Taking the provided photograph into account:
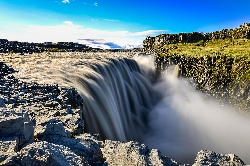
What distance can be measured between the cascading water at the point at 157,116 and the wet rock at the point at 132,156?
6.96 metres

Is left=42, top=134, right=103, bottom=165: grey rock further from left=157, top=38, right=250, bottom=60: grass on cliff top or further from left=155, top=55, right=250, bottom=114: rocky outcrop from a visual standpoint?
left=157, top=38, right=250, bottom=60: grass on cliff top

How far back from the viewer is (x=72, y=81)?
19.5 m

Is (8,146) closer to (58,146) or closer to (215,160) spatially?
(58,146)

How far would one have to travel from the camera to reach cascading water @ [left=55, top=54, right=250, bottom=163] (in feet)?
63.8

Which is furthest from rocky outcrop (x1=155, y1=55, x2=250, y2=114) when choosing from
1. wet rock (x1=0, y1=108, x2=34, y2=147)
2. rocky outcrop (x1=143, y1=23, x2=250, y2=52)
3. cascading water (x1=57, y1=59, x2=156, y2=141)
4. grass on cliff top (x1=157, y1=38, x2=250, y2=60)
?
wet rock (x1=0, y1=108, x2=34, y2=147)

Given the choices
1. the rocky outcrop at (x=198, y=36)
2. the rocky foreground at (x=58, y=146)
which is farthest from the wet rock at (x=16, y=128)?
the rocky outcrop at (x=198, y=36)

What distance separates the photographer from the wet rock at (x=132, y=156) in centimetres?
748

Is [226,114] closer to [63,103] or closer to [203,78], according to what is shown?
[203,78]

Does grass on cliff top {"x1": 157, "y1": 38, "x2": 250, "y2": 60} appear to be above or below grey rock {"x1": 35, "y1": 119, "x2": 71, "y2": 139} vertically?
above

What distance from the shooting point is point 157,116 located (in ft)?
123

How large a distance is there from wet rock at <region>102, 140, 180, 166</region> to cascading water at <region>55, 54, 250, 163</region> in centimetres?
696

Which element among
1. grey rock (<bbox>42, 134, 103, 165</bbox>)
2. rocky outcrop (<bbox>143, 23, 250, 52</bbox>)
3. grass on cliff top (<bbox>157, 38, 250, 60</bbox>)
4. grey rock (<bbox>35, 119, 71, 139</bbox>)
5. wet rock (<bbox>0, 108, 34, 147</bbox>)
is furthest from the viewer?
rocky outcrop (<bbox>143, 23, 250, 52</bbox>)

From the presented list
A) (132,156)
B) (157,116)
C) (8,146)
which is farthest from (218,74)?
(8,146)

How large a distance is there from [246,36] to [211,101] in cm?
5417
